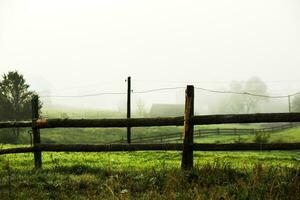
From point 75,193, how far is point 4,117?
43.3 metres

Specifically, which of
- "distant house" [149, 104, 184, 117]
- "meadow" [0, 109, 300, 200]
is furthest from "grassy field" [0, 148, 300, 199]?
"distant house" [149, 104, 184, 117]

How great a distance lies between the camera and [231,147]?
29.7 feet

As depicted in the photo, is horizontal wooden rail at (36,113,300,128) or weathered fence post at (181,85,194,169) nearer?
horizontal wooden rail at (36,113,300,128)

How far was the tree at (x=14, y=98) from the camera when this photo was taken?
46.8 m

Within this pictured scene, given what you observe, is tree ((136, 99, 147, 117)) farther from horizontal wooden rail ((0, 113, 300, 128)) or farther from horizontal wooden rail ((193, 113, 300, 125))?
horizontal wooden rail ((193, 113, 300, 125))

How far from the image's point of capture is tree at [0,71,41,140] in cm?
4681

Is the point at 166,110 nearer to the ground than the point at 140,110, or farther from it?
nearer to the ground

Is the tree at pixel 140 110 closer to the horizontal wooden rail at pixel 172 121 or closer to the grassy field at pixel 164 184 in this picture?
the horizontal wooden rail at pixel 172 121

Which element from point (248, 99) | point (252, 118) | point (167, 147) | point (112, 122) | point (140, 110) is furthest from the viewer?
point (248, 99)

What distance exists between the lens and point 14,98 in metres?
48.2

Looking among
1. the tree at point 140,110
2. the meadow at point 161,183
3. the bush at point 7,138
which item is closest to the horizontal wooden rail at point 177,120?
the meadow at point 161,183

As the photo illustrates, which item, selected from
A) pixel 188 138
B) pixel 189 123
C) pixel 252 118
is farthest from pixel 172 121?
pixel 252 118

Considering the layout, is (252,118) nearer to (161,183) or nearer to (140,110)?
(161,183)

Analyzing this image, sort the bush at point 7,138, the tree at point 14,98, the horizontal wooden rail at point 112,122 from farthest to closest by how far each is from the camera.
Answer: the tree at point 14,98 → the bush at point 7,138 → the horizontal wooden rail at point 112,122
